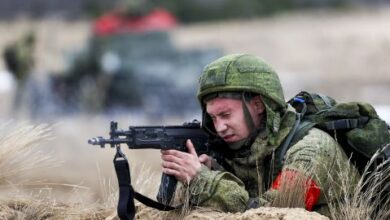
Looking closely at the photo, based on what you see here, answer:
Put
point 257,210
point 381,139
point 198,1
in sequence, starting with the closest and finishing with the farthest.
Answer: point 257,210, point 381,139, point 198,1

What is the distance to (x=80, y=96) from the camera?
24125 millimetres

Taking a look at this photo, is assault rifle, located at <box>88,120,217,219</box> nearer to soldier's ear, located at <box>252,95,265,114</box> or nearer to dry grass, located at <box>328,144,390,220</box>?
soldier's ear, located at <box>252,95,265,114</box>

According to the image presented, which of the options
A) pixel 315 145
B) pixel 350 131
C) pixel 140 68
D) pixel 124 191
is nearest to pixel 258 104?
pixel 315 145

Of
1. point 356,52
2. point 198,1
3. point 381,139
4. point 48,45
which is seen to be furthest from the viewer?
point 198,1

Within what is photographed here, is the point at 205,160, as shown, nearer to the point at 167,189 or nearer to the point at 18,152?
the point at 167,189

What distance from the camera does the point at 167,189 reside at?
5195 mm

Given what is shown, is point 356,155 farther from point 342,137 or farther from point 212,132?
point 212,132

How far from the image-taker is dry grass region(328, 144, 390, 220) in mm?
5031

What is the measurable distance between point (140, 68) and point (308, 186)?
2119 cm

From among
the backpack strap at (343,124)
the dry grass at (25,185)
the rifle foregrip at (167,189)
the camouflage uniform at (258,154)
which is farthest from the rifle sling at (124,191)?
the backpack strap at (343,124)

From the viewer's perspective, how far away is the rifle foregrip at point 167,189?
5176 millimetres

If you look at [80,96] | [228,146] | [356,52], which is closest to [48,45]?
[356,52]

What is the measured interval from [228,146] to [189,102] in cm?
1872

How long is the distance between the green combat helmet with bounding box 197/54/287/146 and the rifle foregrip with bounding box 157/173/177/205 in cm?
42
